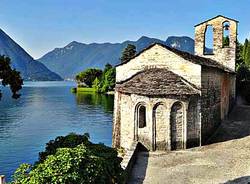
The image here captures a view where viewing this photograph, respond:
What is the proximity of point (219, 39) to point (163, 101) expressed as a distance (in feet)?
52.1

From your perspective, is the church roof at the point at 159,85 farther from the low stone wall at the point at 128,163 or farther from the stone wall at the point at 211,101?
the low stone wall at the point at 128,163

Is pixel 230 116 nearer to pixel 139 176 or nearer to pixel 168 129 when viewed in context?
pixel 168 129

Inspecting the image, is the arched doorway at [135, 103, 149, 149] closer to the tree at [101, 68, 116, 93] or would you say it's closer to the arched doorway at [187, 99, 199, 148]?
the arched doorway at [187, 99, 199, 148]

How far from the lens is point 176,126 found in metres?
19.0

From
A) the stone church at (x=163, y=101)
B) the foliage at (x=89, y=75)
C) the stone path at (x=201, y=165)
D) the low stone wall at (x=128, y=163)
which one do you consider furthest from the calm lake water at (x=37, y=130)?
the foliage at (x=89, y=75)

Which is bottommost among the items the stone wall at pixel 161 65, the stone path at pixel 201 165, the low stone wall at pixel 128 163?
the stone path at pixel 201 165

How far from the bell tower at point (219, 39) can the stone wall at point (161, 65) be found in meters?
11.7

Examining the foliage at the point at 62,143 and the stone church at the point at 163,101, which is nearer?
the foliage at the point at 62,143

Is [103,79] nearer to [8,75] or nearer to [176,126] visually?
[176,126]

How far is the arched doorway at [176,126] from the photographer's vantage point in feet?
61.9

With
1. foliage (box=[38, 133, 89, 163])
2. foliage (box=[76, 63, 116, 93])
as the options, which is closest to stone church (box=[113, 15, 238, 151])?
foliage (box=[38, 133, 89, 163])

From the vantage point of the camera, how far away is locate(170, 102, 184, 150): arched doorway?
18.9 m

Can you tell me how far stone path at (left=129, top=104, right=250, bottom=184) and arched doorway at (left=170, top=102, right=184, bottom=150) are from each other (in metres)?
0.71

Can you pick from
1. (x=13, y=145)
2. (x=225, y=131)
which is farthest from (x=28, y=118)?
(x=225, y=131)
